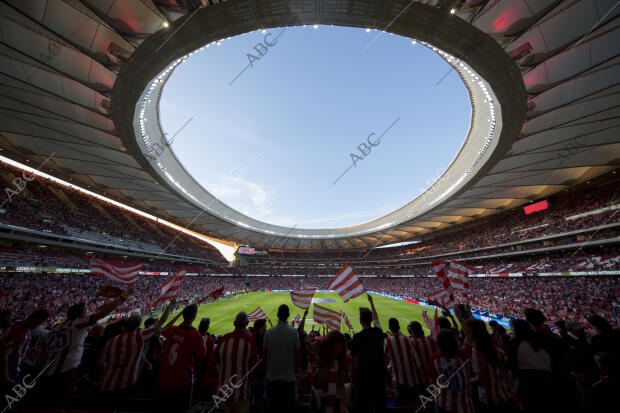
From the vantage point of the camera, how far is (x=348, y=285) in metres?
7.32

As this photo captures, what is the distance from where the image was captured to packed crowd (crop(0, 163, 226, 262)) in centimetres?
2223

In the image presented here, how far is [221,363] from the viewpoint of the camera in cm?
383

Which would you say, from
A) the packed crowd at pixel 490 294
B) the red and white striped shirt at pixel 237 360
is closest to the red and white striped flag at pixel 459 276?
the red and white striped shirt at pixel 237 360

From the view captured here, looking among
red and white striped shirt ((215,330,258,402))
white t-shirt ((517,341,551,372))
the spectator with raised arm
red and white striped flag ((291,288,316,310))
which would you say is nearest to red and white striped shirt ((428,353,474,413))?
white t-shirt ((517,341,551,372))

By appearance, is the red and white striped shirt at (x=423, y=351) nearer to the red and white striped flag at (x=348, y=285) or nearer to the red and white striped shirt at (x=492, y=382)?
the red and white striped shirt at (x=492, y=382)

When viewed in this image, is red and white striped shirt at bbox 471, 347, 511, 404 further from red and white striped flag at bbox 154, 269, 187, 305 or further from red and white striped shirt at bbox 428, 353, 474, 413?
red and white striped flag at bbox 154, 269, 187, 305

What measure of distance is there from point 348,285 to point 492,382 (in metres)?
4.27

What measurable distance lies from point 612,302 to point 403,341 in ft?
81.8

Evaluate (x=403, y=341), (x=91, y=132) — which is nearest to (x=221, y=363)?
(x=403, y=341)

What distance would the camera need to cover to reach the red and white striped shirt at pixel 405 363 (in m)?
4.52

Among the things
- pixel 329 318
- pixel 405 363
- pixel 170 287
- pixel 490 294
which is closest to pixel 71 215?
pixel 170 287

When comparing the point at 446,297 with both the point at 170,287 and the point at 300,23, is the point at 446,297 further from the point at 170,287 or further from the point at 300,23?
the point at 300,23

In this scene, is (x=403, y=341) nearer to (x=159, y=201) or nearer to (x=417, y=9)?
(x=417, y=9)

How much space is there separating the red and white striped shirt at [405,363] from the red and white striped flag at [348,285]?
7.97 ft
